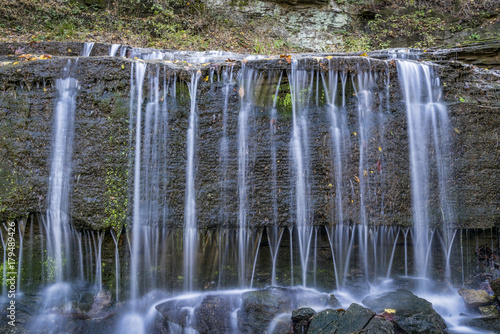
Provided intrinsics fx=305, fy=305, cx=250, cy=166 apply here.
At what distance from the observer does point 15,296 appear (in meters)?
4.24

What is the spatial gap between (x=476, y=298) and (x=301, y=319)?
2613 millimetres

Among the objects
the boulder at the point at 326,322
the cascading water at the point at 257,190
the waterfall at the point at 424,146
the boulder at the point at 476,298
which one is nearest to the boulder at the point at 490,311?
the boulder at the point at 476,298

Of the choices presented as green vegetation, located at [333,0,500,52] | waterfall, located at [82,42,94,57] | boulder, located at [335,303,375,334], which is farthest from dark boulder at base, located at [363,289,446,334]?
green vegetation, located at [333,0,500,52]

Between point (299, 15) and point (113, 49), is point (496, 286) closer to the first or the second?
Result: point (113, 49)

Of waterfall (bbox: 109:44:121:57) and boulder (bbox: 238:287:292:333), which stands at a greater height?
waterfall (bbox: 109:44:121:57)

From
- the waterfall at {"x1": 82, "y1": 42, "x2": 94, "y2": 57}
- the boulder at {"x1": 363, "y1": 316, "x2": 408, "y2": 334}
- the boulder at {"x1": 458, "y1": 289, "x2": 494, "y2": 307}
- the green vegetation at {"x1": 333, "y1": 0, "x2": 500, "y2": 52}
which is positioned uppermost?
the green vegetation at {"x1": 333, "y1": 0, "x2": 500, "y2": 52}

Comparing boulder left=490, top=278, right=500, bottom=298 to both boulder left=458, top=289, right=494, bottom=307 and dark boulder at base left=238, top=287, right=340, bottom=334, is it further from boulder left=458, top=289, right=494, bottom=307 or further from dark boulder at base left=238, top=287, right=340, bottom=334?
dark boulder at base left=238, top=287, right=340, bottom=334

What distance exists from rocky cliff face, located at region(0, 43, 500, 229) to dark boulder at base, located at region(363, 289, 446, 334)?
1.03m

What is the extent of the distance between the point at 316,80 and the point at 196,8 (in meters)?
7.48

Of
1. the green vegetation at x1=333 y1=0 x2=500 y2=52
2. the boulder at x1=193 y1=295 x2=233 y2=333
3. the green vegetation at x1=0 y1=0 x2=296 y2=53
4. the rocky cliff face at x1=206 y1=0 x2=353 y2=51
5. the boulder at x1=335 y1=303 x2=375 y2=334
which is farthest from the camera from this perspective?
the rocky cliff face at x1=206 y1=0 x2=353 y2=51

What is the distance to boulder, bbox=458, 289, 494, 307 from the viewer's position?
4250mm

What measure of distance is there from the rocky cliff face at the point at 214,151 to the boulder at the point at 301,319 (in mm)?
1197

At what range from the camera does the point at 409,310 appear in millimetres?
3848

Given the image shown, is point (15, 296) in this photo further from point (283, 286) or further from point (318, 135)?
point (318, 135)
